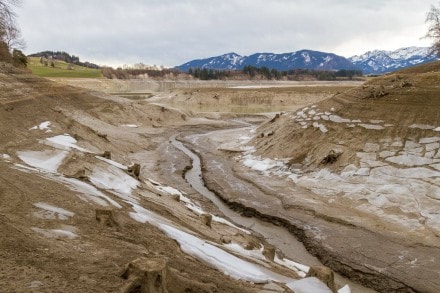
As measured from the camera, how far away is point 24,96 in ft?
83.7

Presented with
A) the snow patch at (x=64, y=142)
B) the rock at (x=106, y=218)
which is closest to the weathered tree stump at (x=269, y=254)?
the rock at (x=106, y=218)

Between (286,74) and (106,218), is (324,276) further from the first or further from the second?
(286,74)

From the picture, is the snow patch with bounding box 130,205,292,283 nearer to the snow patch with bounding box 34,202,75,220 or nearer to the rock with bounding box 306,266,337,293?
the rock with bounding box 306,266,337,293

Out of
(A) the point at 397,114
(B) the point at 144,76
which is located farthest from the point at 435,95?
(B) the point at 144,76

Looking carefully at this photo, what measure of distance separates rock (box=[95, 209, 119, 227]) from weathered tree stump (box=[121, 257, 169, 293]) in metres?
2.57

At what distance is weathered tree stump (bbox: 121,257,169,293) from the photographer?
5.14m

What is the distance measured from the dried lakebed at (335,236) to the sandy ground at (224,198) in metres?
0.04

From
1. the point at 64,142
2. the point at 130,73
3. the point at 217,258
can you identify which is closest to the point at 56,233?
the point at 217,258

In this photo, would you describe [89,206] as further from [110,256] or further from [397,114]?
[397,114]

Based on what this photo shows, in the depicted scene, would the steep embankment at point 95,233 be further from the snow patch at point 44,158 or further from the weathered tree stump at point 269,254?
the weathered tree stump at point 269,254

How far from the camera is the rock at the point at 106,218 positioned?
796 centimetres

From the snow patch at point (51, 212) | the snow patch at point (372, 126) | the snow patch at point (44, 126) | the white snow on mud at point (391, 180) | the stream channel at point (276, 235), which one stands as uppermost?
the snow patch at point (372, 126)

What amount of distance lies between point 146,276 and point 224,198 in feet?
38.5

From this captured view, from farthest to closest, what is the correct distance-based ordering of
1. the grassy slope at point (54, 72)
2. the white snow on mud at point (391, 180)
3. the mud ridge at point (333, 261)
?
the grassy slope at point (54, 72), the white snow on mud at point (391, 180), the mud ridge at point (333, 261)
